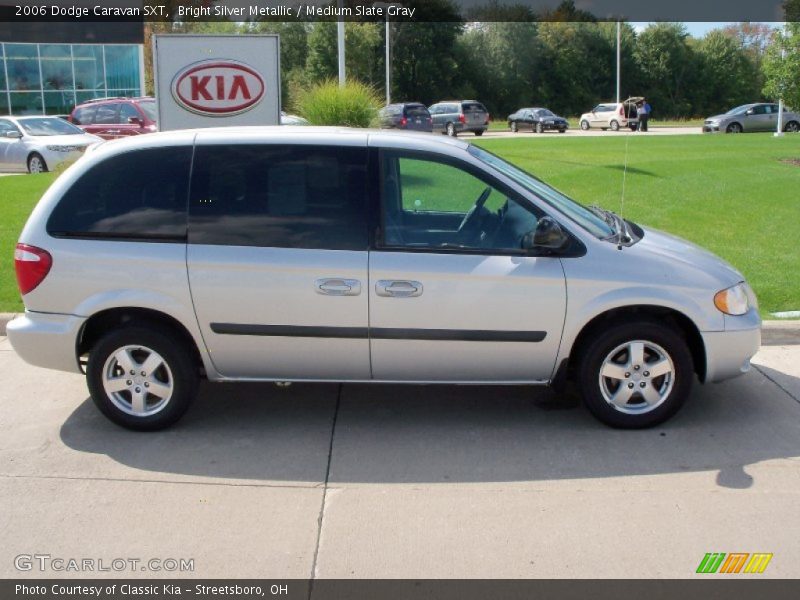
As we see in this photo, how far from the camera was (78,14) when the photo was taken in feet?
119

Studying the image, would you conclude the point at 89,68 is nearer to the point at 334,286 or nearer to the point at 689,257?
the point at 334,286

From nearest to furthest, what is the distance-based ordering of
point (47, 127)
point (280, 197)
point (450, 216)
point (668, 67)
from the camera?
point (280, 197), point (450, 216), point (47, 127), point (668, 67)

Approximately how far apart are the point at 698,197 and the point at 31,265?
10927 mm

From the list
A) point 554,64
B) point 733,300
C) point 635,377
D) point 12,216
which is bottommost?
point 635,377

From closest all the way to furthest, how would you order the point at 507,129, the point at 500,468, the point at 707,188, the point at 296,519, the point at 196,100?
the point at 296,519 < the point at 500,468 < the point at 196,100 < the point at 707,188 < the point at 507,129

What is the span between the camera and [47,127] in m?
21.1

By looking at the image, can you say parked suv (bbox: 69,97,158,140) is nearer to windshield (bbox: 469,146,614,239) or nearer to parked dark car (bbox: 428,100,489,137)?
windshield (bbox: 469,146,614,239)

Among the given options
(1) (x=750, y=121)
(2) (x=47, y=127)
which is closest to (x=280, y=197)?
(2) (x=47, y=127)

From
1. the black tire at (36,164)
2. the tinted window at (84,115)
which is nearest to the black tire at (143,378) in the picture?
the black tire at (36,164)

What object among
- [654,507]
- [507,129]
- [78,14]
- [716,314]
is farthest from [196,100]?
[507,129]

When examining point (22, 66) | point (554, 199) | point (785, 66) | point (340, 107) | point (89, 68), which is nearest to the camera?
point (554, 199)

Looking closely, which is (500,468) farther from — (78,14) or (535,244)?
(78,14)

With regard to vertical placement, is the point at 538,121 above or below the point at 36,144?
above

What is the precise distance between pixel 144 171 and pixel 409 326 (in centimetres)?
183
